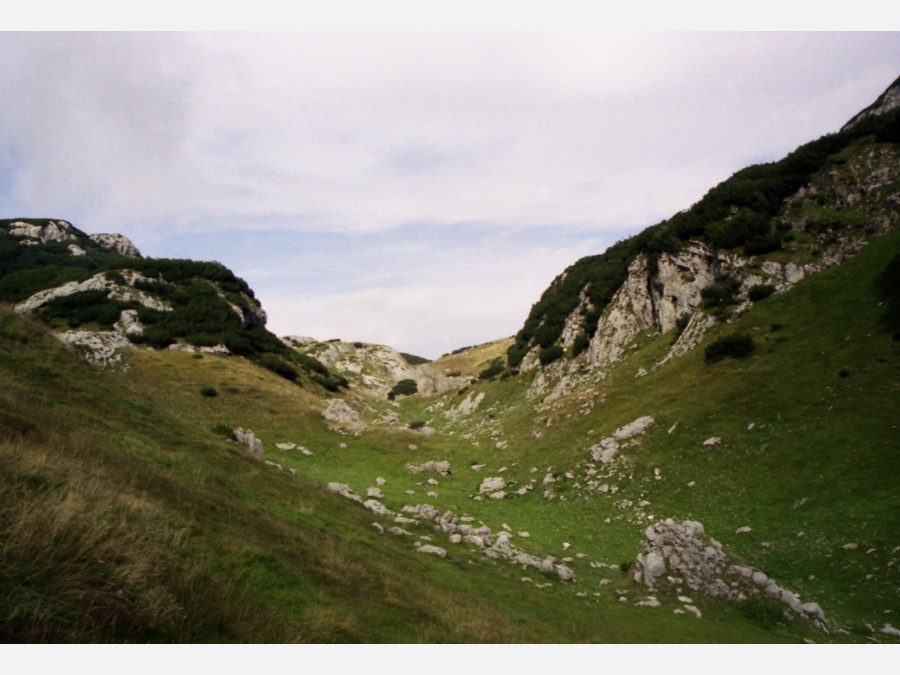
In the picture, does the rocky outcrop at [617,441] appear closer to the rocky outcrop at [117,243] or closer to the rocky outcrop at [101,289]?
the rocky outcrop at [101,289]

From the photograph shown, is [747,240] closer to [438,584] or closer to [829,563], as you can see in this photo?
[829,563]

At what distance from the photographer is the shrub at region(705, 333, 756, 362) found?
33031mm

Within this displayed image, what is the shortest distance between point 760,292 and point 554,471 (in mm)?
24583

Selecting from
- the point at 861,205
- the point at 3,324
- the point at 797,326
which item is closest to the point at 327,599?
the point at 3,324

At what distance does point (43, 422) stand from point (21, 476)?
5.56m

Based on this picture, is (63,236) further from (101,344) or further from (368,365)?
(101,344)

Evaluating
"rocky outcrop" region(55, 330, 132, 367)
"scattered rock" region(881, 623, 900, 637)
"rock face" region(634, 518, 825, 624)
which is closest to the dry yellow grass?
"rocky outcrop" region(55, 330, 132, 367)

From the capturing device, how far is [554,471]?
103 feet

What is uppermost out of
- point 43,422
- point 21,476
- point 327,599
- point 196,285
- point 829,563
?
point 196,285

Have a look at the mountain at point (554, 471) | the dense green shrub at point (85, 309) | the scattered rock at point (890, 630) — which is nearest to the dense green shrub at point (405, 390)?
the mountain at point (554, 471)

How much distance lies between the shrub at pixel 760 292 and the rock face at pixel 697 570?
95.0ft

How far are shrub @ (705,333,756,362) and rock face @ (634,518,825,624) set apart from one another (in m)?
20.4

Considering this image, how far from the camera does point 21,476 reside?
6.89 meters

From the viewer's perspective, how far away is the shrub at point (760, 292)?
38.3 meters
